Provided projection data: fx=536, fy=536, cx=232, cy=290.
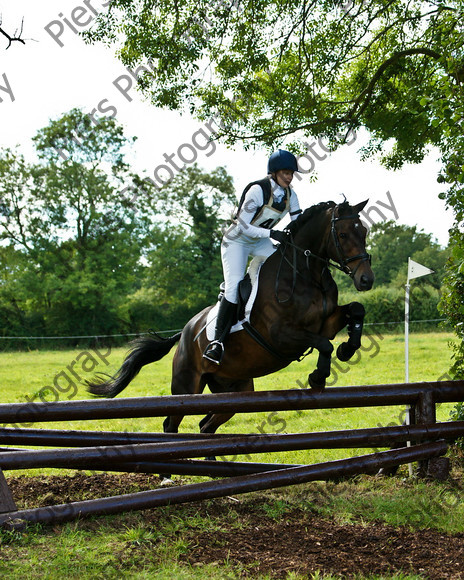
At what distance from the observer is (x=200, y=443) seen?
11.5 feet

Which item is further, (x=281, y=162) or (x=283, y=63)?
(x=283, y=63)

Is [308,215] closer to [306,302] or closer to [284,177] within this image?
[284,177]

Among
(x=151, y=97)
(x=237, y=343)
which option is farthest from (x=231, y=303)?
(x=151, y=97)

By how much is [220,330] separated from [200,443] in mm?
964

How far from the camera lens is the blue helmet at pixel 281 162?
3.99 m

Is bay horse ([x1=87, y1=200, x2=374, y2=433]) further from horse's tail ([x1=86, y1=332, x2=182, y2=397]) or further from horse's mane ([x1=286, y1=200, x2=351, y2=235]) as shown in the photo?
horse's tail ([x1=86, y1=332, x2=182, y2=397])

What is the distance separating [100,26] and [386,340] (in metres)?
13.7

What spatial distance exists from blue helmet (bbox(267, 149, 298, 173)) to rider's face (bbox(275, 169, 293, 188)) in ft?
0.11

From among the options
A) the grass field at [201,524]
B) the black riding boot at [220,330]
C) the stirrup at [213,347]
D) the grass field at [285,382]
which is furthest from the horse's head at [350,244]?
the grass field at [285,382]

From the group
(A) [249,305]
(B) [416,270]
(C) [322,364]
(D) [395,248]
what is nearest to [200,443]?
(C) [322,364]

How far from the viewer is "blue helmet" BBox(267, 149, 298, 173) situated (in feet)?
13.1

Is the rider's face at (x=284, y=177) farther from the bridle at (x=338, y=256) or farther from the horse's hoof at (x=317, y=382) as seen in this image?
the horse's hoof at (x=317, y=382)

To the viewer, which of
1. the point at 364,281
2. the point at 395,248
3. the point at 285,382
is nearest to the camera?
the point at 364,281

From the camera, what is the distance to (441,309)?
15.6 ft
